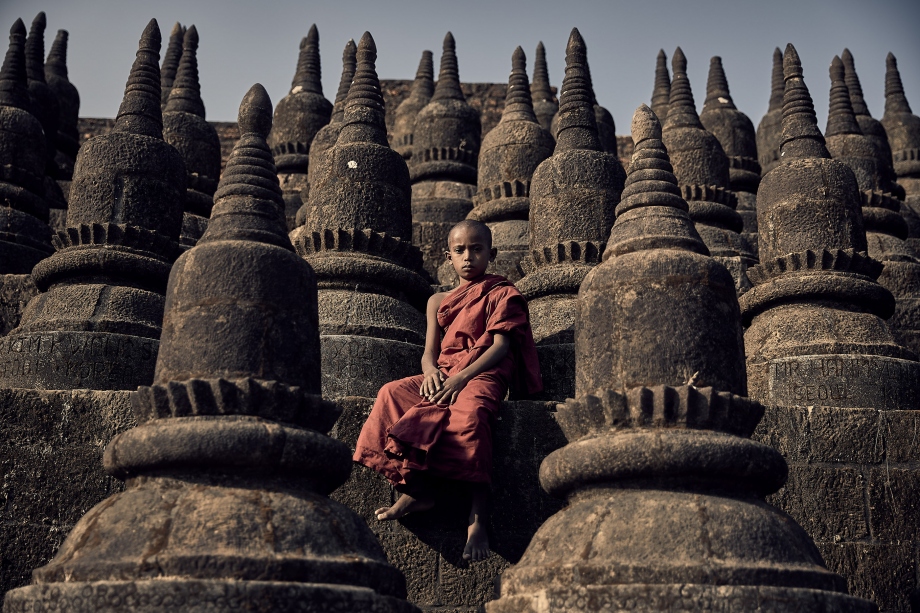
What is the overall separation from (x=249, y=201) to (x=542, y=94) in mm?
13014

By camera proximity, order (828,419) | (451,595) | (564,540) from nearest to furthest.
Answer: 1. (564,540)
2. (451,595)
3. (828,419)

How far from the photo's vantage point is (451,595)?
4590 millimetres

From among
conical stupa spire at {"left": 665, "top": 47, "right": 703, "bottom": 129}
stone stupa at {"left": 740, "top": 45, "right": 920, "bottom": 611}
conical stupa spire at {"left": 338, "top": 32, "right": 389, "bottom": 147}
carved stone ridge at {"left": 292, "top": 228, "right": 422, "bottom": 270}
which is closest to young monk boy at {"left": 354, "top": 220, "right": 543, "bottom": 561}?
stone stupa at {"left": 740, "top": 45, "right": 920, "bottom": 611}

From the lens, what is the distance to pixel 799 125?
26.9 feet

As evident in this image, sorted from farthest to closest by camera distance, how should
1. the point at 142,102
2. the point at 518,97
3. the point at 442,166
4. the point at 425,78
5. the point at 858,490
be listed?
the point at 425,78 → the point at 442,166 → the point at 518,97 → the point at 142,102 → the point at 858,490

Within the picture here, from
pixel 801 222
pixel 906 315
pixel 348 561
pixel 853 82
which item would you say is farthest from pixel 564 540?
pixel 853 82

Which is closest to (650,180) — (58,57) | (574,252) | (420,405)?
(420,405)

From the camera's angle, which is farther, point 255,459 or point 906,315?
point 906,315

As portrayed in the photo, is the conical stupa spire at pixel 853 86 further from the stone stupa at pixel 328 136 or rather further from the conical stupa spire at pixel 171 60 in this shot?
the conical stupa spire at pixel 171 60

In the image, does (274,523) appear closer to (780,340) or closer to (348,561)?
(348,561)

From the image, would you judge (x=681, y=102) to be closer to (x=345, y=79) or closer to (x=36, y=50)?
(x=345, y=79)

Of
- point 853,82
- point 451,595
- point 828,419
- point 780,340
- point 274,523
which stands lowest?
point 451,595

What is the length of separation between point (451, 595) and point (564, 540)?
0.98 metres

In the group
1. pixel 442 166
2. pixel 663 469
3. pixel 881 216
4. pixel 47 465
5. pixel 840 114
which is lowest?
pixel 663 469
